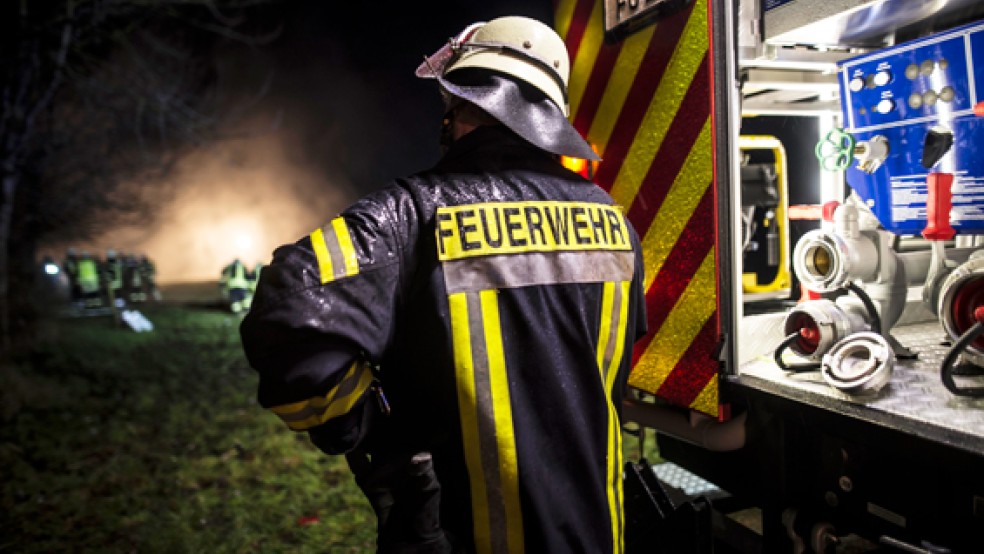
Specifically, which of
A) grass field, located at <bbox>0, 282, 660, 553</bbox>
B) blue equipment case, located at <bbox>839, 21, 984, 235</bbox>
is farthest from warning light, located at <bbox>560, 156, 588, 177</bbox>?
grass field, located at <bbox>0, 282, 660, 553</bbox>

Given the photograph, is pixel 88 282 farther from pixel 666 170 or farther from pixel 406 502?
pixel 406 502

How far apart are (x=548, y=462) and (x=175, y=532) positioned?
3324 millimetres

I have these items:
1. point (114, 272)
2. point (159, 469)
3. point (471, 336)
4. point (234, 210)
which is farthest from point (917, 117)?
point (234, 210)

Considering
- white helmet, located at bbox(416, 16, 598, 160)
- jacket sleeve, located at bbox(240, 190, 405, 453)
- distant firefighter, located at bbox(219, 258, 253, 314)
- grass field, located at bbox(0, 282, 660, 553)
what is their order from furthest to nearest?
distant firefighter, located at bbox(219, 258, 253, 314) < grass field, located at bbox(0, 282, 660, 553) < white helmet, located at bbox(416, 16, 598, 160) < jacket sleeve, located at bbox(240, 190, 405, 453)

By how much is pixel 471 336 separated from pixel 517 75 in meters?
0.75

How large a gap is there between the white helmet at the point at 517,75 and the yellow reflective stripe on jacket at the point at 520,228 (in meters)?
0.18

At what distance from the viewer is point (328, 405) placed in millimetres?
1460

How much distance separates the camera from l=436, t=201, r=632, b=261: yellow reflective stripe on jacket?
1.53 meters

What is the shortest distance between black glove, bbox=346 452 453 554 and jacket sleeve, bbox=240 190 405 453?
0.50 feet

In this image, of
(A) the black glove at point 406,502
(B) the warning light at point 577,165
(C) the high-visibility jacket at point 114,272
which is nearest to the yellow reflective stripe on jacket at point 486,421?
(A) the black glove at point 406,502

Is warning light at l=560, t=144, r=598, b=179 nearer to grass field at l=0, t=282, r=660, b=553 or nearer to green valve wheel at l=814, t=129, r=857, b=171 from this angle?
green valve wheel at l=814, t=129, r=857, b=171

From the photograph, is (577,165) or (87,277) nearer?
(577,165)

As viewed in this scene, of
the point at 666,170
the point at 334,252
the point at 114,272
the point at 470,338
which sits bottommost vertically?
the point at 114,272

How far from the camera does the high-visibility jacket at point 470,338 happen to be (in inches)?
55.0
